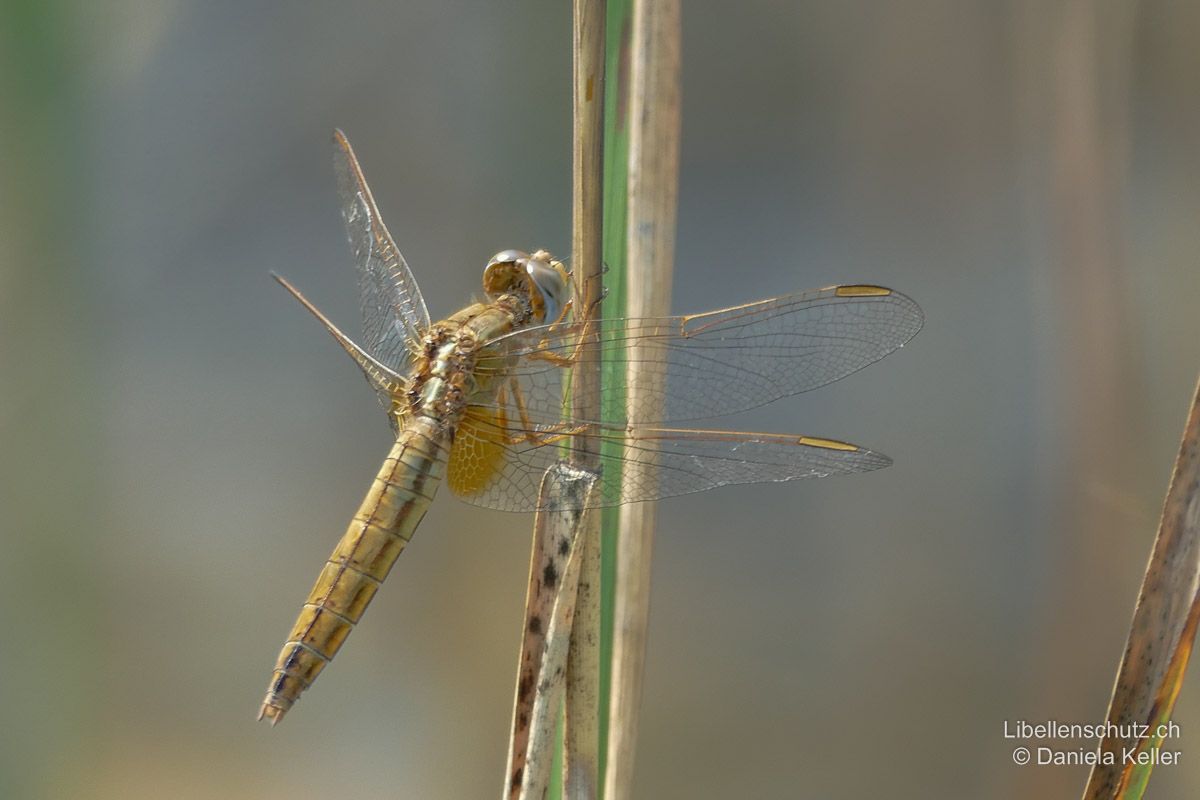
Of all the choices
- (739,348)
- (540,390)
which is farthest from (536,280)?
(739,348)

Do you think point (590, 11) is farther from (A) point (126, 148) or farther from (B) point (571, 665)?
(A) point (126, 148)

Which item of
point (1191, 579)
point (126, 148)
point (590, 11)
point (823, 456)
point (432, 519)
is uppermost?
point (126, 148)

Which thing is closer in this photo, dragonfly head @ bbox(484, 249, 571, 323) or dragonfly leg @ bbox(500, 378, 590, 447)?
dragonfly leg @ bbox(500, 378, 590, 447)

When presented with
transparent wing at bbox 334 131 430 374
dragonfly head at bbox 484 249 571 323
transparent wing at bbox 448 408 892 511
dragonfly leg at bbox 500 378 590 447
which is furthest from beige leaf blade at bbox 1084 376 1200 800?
transparent wing at bbox 334 131 430 374

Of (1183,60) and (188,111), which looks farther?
(188,111)

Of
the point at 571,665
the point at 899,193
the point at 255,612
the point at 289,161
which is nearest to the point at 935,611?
the point at 899,193

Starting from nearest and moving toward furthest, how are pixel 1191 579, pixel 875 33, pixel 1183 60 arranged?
pixel 1191 579
pixel 1183 60
pixel 875 33

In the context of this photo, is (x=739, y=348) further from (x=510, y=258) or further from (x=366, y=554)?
(x=366, y=554)

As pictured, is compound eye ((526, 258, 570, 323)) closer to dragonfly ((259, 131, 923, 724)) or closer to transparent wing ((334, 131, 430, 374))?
dragonfly ((259, 131, 923, 724))

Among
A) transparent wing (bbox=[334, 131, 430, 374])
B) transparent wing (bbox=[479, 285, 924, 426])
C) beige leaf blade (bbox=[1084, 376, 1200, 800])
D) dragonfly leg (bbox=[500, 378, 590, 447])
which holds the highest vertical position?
transparent wing (bbox=[334, 131, 430, 374])
